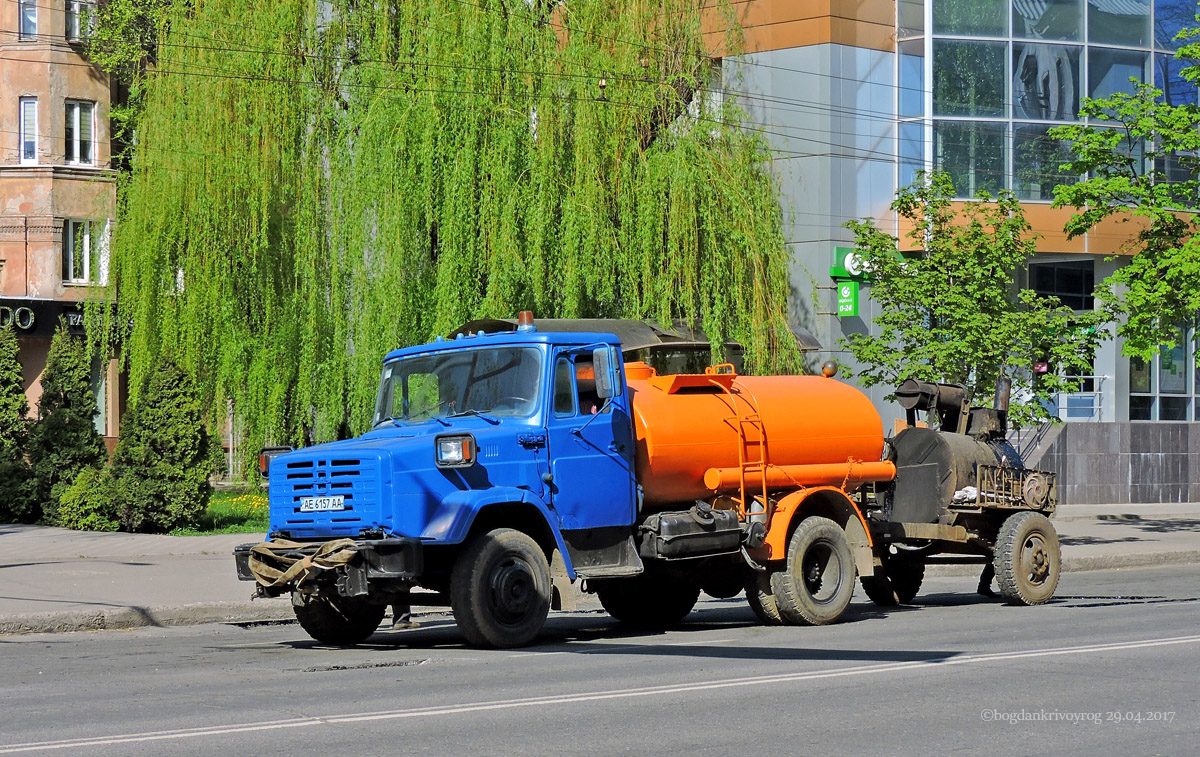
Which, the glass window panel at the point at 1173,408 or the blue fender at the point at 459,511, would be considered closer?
the blue fender at the point at 459,511

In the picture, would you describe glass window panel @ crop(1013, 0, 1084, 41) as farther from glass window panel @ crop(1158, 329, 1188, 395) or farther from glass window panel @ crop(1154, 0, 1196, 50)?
glass window panel @ crop(1158, 329, 1188, 395)

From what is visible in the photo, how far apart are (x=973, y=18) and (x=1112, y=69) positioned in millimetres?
3759

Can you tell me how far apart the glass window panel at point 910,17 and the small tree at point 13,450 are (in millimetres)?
21672

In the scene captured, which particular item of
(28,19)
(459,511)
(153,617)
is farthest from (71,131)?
(459,511)

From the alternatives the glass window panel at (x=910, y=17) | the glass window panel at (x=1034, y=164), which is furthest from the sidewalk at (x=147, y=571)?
the glass window panel at (x=910, y=17)

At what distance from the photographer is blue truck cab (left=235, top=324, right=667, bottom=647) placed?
1123 cm

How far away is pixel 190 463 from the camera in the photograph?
23.6 m

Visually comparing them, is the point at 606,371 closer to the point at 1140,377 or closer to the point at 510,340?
the point at 510,340

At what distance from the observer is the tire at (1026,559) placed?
596 inches

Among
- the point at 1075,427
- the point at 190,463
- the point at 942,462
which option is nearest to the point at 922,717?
the point at 942,462

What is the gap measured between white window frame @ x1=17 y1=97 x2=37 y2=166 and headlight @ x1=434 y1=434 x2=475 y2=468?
3081 centimetres

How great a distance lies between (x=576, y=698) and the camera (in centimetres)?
874

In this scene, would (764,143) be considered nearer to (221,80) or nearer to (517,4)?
(517,4)

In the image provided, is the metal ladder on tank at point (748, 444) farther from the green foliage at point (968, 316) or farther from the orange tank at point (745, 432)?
the green foliage at point (968, 316)
